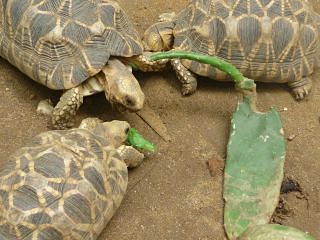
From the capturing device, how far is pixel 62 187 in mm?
3592

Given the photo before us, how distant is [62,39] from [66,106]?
50cm

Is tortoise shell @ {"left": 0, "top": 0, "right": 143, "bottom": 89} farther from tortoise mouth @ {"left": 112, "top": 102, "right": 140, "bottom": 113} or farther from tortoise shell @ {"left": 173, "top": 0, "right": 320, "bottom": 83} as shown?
tortoise shell @ {"left": 173, "top": 0, "right": 320, "bottom": 83}

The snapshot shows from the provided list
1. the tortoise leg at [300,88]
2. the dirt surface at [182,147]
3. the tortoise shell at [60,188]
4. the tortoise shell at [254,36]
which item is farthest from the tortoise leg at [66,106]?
the tortoise leg at [300,88]

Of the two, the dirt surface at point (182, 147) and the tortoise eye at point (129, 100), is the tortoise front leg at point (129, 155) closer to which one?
the dirt surface at point (182, 147)

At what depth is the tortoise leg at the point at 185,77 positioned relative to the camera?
4871 mm

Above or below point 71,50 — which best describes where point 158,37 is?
below

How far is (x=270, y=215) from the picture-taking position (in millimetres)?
4082

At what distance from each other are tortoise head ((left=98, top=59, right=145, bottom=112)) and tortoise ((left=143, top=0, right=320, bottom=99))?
1.85 feet

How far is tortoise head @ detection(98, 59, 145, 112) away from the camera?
4.42m

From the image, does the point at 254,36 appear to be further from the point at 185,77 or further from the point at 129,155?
the point at 129,155

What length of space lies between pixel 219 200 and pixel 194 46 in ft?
4.55

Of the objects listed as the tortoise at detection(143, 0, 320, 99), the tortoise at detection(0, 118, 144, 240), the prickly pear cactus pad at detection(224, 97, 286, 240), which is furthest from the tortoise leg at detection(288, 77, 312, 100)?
the tortoise at detection(0, 118, 144, 240)

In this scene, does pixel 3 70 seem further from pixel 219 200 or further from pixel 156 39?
pixel 219 200

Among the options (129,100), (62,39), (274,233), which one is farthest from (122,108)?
(274,233)
